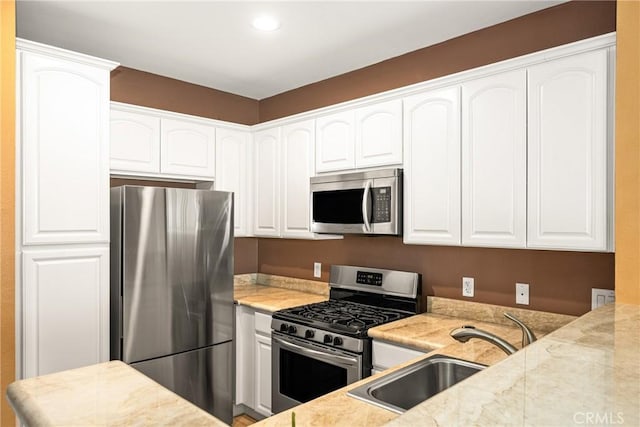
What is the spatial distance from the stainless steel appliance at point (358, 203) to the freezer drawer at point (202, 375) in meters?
1.16

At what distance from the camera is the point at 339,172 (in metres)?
3.09

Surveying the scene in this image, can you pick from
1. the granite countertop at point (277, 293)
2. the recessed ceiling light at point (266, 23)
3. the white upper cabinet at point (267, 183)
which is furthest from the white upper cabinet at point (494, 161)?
the white upper cabinet at point (267, 183)

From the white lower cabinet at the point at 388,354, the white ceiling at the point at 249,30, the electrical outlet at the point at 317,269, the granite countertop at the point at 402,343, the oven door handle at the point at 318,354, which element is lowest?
the oven door handle at the point at 318,354

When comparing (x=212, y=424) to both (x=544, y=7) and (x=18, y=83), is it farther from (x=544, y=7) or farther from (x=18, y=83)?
(x=544, y=7)

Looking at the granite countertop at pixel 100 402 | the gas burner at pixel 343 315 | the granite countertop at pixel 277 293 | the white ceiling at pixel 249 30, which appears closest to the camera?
the granite countertop at pixel 100 402

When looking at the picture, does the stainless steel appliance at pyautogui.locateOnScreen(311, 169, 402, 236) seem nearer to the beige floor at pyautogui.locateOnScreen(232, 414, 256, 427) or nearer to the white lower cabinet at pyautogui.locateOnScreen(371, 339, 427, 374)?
the white lower cabinet at pyautogui.locateOnScreen(371, 339, 427, 374)

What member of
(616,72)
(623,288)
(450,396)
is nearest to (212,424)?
(450,396)

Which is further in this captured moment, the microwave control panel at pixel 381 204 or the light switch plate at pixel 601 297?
the microwave control panel at pixel 381 204

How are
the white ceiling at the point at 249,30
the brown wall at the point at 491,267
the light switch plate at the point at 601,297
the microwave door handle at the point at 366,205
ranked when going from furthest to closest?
the microwave door handle at the point at 366,205 → the white ceiling at the point at 249,30 → the brown wall at the point at 491,267 → the light switch plate at the point at 601,297

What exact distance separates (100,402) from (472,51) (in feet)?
8.93

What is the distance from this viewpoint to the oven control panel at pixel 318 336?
241 centimetres

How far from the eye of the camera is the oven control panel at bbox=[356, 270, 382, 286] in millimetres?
3078

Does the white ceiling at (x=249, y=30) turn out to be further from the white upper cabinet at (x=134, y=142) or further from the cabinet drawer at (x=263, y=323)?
the cabinet drawer at (x=263, y=323)

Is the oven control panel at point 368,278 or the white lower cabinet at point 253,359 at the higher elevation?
the oven control panel at point 368,278
